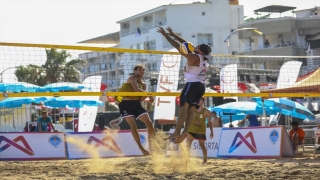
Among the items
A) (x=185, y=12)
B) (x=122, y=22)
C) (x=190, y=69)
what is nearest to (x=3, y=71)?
(x=190, y=69)

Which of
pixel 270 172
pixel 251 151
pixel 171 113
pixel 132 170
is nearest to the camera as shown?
pixel 270 172

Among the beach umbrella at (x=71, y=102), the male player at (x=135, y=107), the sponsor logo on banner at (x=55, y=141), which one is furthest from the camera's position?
the beach umbrella at (x=71, y=102)

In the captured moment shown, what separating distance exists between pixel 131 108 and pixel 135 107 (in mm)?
76

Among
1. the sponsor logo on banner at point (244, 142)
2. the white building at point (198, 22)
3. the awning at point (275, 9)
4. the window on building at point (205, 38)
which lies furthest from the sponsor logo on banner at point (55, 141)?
the window on building at point (205, 38)

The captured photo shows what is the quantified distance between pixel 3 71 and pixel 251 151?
623 cm

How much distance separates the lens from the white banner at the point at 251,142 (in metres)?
15.0

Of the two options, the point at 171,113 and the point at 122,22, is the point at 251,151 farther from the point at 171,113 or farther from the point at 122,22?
the point at 122,22

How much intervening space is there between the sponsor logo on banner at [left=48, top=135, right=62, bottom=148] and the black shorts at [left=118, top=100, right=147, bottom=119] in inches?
202

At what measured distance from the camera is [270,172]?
9.78 metres

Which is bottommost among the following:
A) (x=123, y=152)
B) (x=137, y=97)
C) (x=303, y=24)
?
(x=123, y=152)

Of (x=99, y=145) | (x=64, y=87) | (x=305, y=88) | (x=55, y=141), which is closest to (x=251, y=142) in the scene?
(x=305, y=88)

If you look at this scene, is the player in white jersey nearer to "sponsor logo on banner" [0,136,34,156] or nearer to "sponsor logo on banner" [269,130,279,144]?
"sponsor logo on banner" [269,130,279,144]

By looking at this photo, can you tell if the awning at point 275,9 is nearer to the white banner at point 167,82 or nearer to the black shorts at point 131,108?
the white banner at point 167,82

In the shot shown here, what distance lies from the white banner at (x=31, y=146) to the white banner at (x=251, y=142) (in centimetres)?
416
